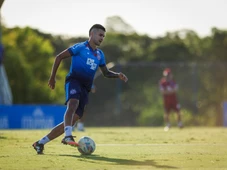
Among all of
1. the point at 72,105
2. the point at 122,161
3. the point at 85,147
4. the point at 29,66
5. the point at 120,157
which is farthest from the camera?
the point at 29,66

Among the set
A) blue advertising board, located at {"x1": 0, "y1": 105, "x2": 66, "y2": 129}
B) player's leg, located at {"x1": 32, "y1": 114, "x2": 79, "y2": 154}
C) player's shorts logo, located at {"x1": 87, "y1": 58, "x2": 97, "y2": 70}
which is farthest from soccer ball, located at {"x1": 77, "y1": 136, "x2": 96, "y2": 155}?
Answer: blue advertising board, located at {"x1": 0, "y1": 105, "x2": 66, "y2": 129}

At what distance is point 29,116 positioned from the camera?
33688 mm

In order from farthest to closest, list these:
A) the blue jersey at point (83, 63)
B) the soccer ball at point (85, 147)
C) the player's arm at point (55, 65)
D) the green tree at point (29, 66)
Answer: the green tree at point (29, 66) → the blue jersey at point (83, 63) → the player's arm at point (55, 65) → the soccer ball at point (85, 147)

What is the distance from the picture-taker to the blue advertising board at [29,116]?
3347 centimetres

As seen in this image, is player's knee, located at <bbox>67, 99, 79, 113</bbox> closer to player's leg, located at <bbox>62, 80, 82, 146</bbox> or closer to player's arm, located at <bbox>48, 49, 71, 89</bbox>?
player's leg, located at <bbox>62, 80, 82, 146</bbox>

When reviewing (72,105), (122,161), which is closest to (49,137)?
(72,105)

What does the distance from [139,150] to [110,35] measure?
198 ft

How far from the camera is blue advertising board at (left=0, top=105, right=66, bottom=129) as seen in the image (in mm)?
33469

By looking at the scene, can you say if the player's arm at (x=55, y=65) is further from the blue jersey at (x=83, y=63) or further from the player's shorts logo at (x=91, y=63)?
the player's shorts logo at (x=91, y=63)

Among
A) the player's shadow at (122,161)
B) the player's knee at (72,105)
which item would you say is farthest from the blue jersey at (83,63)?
the player's shadow at (122,161)

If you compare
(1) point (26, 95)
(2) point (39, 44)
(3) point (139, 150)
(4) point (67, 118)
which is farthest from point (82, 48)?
(2) point (39, 44)

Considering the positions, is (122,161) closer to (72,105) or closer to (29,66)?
(72,105)

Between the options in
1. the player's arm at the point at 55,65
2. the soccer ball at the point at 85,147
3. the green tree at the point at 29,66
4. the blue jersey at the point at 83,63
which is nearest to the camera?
the soccer ball at the point at 85,147

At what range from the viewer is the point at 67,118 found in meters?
11.7
